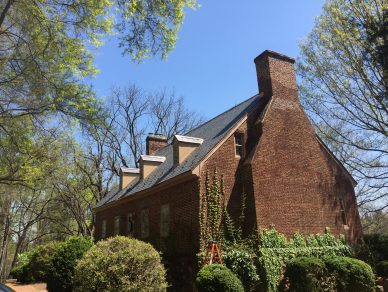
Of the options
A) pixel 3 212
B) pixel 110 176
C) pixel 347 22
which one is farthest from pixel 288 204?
pixel 3 212

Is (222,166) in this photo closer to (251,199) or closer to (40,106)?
(251,199)

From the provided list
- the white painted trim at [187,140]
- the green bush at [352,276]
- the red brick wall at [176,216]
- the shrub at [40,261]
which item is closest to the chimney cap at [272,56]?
the white painted trim at [187,140]

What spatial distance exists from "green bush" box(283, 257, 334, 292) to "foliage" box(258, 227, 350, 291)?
612 mm

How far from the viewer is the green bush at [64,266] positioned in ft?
45.9

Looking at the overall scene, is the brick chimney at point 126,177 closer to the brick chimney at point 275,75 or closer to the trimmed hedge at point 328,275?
the brick chimney at point 275,75

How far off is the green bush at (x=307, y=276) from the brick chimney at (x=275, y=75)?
25.4 feet

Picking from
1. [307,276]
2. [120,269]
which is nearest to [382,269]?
[307,276]

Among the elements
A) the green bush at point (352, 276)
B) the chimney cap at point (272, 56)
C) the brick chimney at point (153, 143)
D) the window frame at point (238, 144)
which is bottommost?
the green bush at point (352, 276)

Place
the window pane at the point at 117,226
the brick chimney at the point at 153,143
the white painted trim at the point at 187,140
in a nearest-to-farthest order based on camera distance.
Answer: the white painted trim at the point at 187,140 < the window pane at the point at 117,226 < the brick chimney at the point at 153,143

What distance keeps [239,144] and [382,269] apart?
8415mm

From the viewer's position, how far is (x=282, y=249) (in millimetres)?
14148

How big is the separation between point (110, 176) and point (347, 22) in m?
23.1

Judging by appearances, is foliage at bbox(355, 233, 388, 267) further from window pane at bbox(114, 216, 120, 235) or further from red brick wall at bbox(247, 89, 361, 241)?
window pane at bbox(114, 216, 120, 235)

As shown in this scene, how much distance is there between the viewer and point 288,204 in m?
15.2
